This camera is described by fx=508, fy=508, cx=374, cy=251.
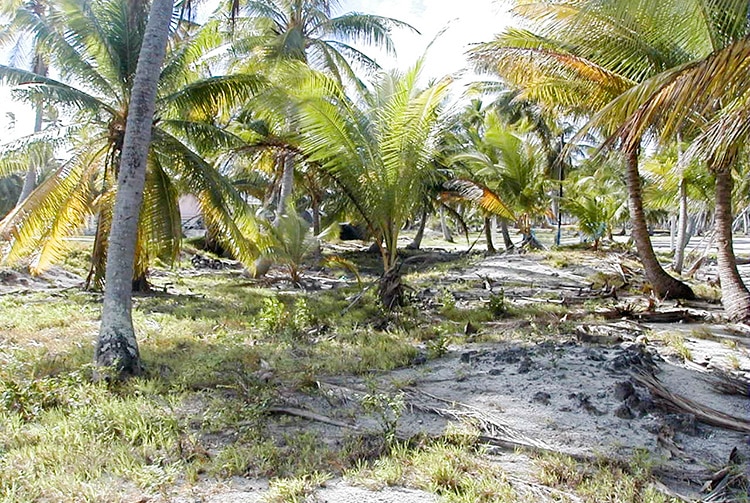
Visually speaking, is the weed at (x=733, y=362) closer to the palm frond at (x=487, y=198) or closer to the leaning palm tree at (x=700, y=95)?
the leaning palm tree at (x=700, y=95)

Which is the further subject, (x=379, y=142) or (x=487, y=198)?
(x=487, y=198)

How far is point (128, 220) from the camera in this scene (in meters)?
4.96

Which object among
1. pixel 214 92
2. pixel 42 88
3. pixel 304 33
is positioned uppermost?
pixel 304 33

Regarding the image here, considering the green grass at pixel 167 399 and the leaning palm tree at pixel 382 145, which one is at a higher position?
the leaning palm tree at pixel 382 145

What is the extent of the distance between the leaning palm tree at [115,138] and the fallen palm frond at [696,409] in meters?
6.46

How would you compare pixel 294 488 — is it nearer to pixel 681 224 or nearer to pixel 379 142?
pixel 379 142

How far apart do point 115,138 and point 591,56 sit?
25.7 ft

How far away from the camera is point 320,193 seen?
68.7 feet

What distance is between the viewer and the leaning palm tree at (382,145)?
716cm

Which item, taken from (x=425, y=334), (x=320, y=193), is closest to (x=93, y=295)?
(x=425, y=334)

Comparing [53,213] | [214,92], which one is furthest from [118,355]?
[214,92]

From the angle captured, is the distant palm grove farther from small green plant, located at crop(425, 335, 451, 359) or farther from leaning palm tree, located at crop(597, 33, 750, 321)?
small green plant, located at crop(425, 335, 451, 359)

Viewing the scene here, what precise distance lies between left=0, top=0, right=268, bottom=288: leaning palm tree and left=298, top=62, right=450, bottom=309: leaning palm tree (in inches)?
73.1

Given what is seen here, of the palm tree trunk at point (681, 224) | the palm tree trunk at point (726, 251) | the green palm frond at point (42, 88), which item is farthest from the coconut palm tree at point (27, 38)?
the palm tree trunk at point (681, 224)
